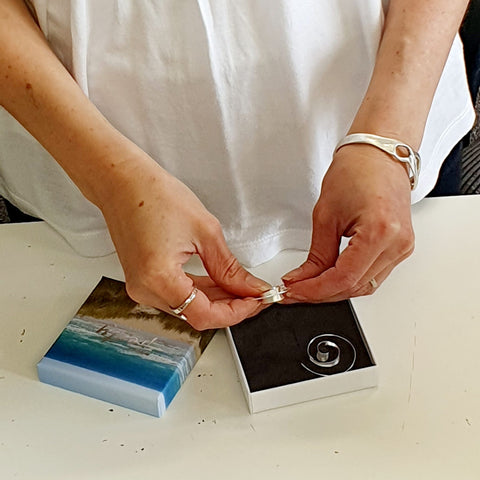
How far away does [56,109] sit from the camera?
747 mm

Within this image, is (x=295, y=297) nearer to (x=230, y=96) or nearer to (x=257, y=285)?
(x=257, y=285)

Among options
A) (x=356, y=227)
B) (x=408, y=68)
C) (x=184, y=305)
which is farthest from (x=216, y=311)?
(x=408, y=68)

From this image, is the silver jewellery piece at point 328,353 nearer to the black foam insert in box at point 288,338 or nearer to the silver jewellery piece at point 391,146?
the black foam insert in box at point 288,338

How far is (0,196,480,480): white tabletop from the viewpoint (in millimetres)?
678

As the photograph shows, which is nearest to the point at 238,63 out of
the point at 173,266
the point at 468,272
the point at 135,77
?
the point at 135,77

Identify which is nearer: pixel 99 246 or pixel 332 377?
pixel 332 377

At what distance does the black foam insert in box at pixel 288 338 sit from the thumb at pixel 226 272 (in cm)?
3

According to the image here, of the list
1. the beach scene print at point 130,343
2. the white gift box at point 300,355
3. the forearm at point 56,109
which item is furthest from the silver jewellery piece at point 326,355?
the forearm at point 56,109

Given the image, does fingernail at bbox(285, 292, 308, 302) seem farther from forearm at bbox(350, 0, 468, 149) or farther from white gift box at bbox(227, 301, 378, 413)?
forearm at bbox(350, 0, 468, 149)

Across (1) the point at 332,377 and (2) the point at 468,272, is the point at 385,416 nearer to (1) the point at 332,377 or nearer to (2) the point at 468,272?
(1) the point at 332,377

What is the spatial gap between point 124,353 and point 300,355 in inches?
6.3

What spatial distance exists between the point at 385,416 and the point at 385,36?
1.18ft

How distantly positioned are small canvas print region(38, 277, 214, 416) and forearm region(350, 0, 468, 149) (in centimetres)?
26

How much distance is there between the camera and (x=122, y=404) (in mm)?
725
